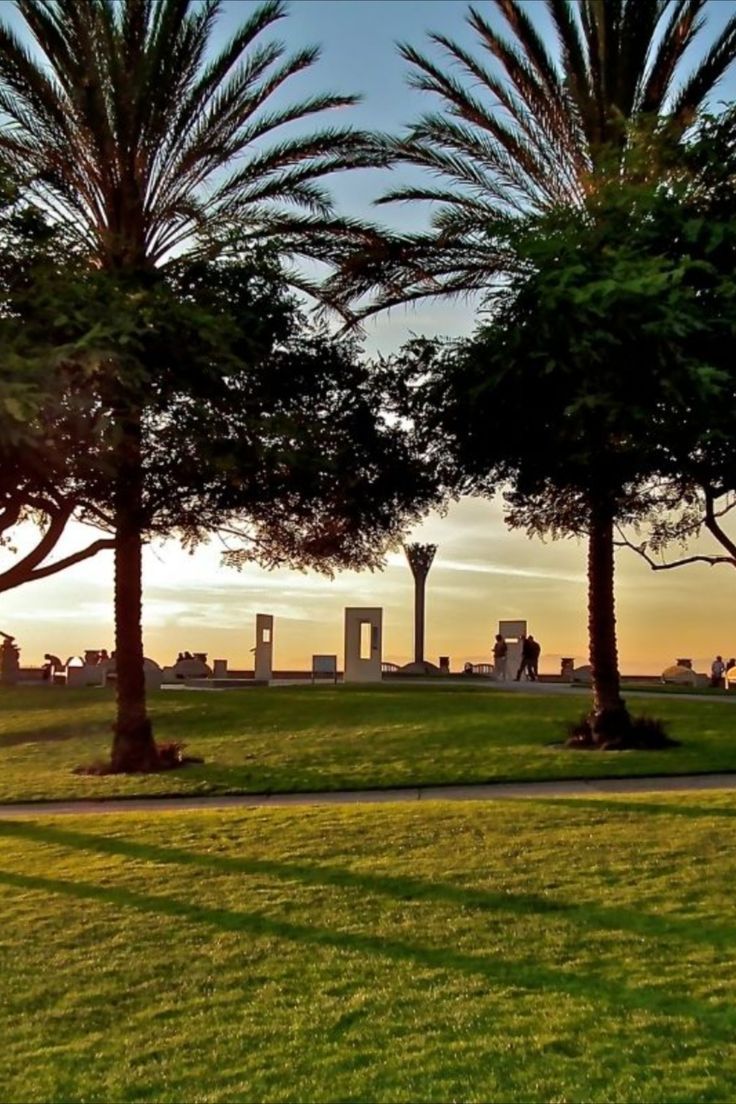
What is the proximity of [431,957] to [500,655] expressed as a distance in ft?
98.9

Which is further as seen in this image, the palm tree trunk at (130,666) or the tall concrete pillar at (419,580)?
the tall concrete pillar at (419,580)

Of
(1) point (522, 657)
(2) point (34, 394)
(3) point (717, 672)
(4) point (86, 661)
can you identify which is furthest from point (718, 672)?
(2) point (34, 394)

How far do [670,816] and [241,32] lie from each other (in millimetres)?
11820

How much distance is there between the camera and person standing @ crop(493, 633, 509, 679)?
124 ft

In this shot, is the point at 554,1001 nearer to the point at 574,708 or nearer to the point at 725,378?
the point at 725,378

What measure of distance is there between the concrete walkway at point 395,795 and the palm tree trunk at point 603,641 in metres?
2.49

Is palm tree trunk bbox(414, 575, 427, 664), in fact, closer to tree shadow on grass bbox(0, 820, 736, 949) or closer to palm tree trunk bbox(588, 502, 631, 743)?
palm tree trunk bbox(588, 502, 631, 743)

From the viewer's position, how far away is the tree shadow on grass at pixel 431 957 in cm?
728

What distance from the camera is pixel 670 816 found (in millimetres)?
12430

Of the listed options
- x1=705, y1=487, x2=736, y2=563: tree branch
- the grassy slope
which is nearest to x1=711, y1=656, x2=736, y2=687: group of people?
the grassy slope

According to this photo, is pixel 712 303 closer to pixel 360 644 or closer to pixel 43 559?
pixel 43 559

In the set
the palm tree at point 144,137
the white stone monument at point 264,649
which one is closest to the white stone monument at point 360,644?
the white stone monument at point 264,649

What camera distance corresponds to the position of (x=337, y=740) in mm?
19641

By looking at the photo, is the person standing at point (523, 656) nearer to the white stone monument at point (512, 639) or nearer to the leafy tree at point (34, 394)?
the white stone monument at point (512, 639)
